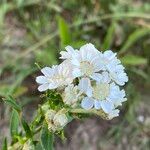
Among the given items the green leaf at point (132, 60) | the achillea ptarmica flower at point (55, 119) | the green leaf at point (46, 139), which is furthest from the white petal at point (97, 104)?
the green leaf at point (132, 60)

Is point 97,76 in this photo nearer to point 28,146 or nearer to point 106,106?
point 106,106

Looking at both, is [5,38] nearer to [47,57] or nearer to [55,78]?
[47,57]

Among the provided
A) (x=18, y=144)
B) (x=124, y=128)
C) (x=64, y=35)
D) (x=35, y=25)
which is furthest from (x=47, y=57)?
(x=18, y=144)

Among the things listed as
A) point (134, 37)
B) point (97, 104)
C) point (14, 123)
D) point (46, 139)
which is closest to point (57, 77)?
point (97, 104)

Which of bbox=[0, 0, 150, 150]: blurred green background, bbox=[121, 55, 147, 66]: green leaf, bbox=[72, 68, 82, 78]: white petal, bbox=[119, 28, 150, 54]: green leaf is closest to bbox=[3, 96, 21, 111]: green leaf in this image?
bbox=[72, 68, 82, 78]: white petal

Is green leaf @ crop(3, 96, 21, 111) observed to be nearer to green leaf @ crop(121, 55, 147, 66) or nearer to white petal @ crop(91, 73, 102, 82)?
white petal @ crop(91, 73, 102, 82)

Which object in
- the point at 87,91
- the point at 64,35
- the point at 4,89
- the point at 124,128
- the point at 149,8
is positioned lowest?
the point at 87,91
